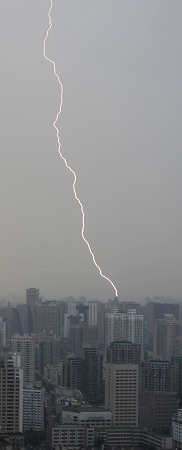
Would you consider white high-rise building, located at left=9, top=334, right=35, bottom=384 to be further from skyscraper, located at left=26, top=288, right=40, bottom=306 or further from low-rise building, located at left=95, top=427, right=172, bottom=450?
low-rise building, located at left=95, top=427, right=172, bottom=450

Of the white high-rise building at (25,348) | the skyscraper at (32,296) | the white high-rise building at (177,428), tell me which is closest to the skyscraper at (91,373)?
the white high-rise building at (25,348)

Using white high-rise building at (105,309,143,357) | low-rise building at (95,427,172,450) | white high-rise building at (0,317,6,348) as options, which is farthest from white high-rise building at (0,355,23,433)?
white high-rise building at (105,309,143,357)

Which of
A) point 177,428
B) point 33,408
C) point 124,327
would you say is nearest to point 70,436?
point 177,428

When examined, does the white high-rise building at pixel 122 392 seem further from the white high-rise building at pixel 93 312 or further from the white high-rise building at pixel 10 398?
the white high-rise building at pixel 93 312

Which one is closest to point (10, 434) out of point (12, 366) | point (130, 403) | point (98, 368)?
point (12, 366)

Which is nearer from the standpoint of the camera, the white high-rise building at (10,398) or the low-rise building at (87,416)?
the white high-rise building at (10,398)

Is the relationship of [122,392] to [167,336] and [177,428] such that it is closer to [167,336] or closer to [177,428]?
[177,428]
